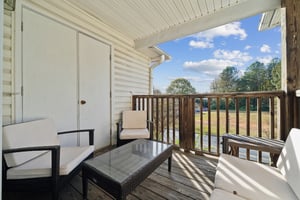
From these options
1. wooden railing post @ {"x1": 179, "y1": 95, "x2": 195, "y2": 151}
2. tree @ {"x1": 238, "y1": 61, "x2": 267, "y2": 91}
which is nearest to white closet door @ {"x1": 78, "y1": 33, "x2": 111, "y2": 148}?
wooden railing post @ {"x1": 179, "y1": 95, "x2": 195, "y2": 151}

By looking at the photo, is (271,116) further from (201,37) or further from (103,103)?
(201,37)

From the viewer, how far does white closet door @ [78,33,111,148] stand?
9.56ft

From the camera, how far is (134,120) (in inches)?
142

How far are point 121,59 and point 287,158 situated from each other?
11.7 ft

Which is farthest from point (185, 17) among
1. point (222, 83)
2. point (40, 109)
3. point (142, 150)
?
point (222, 83)

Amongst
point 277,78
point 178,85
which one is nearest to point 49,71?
point 277,78

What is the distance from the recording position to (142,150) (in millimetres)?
2008

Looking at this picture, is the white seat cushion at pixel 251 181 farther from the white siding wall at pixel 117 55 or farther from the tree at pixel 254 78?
the tree at pixel 254 78

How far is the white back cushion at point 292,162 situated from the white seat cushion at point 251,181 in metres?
0.05

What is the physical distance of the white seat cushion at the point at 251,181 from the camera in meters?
1.07

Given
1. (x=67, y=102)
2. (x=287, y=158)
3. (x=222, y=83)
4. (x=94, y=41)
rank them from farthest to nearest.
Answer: (x=222, y=83) → (x=94, y=41) → (x=67, y=102) → (x=287, y=158)

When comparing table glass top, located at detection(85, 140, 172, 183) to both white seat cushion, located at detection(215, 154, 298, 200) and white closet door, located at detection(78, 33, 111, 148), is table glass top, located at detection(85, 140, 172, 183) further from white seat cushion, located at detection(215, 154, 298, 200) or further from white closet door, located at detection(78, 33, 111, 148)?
white closet door, located at detection(78, 33, 111, 148)

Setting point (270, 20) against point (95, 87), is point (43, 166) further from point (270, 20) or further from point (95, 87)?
point (270, 20)

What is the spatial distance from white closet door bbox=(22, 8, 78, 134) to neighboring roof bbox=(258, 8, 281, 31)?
134 inches
